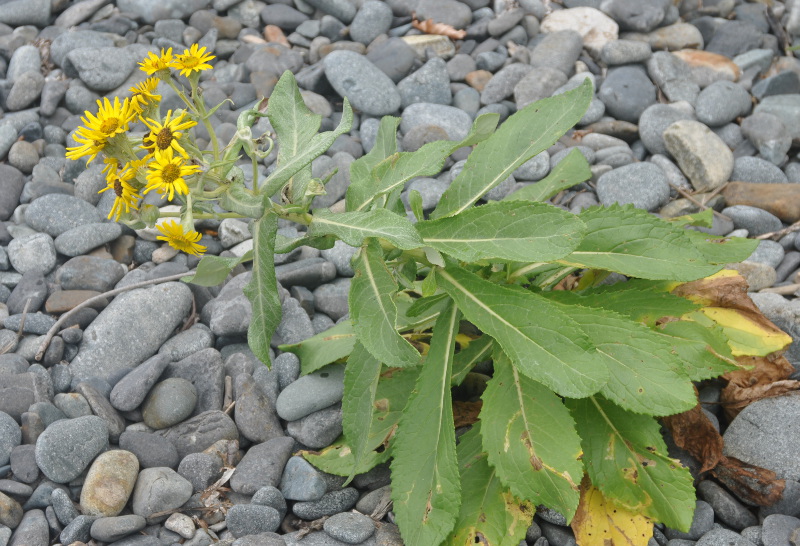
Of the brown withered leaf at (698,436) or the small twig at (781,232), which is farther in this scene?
the small twig at (781,232)

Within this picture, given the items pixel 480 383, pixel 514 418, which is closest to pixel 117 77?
pixel 480 383

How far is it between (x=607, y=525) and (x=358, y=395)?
1.01m

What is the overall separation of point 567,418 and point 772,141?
2.82m

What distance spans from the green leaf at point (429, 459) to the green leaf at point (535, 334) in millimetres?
215

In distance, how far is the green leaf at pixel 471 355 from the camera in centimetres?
292

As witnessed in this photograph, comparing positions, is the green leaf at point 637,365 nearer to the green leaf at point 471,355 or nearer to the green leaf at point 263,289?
the green leaf at point 471,355

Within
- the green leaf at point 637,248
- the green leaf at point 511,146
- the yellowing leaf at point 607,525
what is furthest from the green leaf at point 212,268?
the yellowing leaf at point 607,525

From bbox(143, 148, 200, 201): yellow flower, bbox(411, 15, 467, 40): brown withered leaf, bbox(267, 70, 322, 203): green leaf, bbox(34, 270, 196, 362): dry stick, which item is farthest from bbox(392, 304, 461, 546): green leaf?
bbox(411, 15, 467, 40): brown withered leaf

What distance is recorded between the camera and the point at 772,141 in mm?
4398

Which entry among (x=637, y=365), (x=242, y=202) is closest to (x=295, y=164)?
(x=242, y=202)

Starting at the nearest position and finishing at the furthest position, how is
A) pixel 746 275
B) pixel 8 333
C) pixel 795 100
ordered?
1. pixel 8 333
2. pixel 746 275
3. pixel 795 100

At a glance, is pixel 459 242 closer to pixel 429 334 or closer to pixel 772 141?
pixel 429 334

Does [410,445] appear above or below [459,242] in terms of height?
below

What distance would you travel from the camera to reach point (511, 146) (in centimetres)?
294
